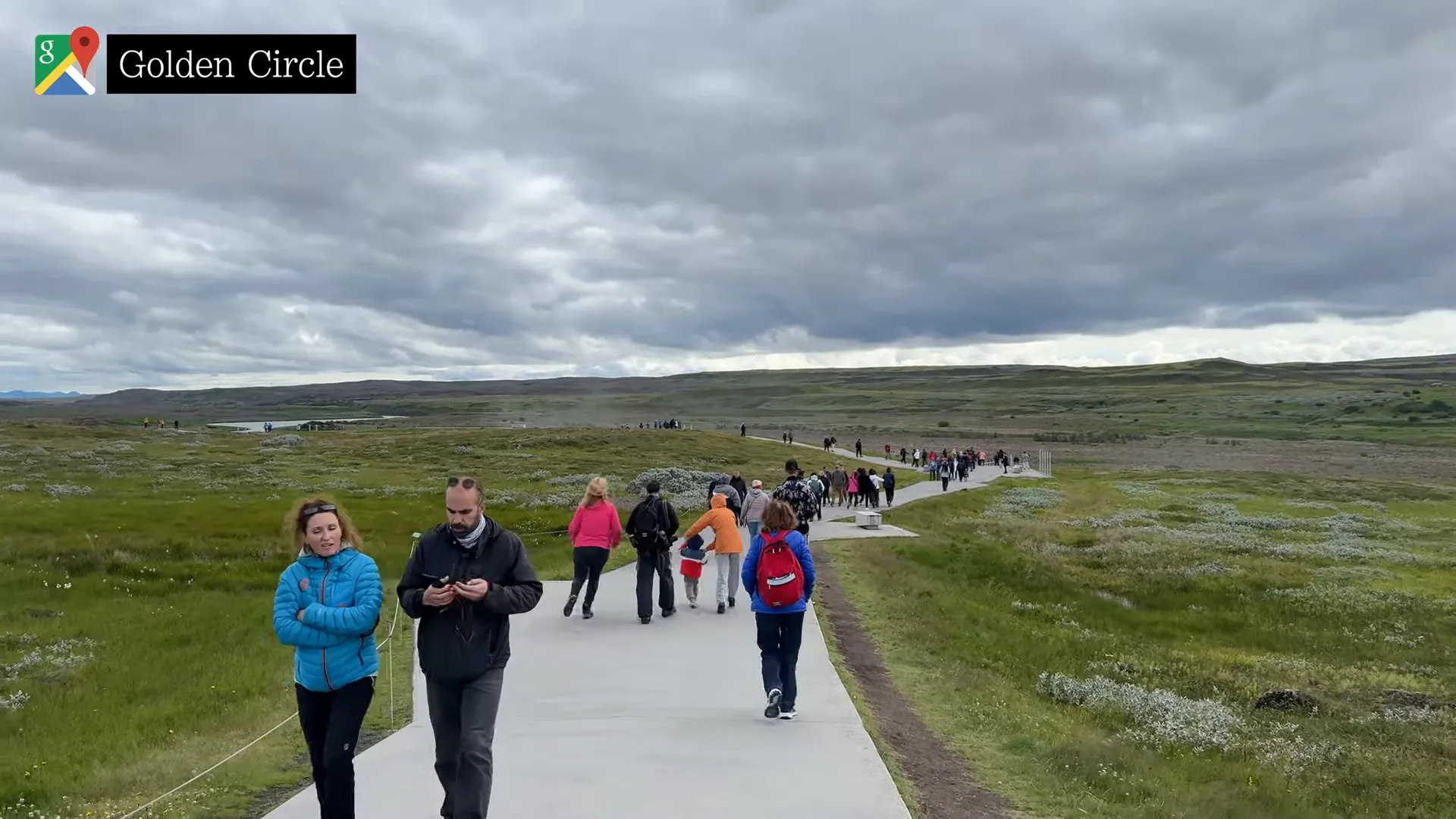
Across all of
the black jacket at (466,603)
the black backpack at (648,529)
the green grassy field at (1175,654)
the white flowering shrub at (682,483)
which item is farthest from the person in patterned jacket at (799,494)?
the white flowering shrub at (682,483)

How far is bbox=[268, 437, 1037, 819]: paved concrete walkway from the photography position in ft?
20.3

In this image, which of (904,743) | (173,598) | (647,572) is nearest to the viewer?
(904,743)

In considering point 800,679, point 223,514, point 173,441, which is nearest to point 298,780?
point 800,679

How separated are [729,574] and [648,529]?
1916mm

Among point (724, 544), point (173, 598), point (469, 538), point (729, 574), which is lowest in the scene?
point (173, 598)

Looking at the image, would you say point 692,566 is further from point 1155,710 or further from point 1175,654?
point 1175,654

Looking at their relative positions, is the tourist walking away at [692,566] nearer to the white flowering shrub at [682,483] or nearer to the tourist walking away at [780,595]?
the tourist walking away at [780,595]

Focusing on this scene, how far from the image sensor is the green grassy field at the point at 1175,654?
8602 mm

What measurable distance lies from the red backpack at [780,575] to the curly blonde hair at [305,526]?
3.58 m

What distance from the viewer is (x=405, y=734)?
7887mm

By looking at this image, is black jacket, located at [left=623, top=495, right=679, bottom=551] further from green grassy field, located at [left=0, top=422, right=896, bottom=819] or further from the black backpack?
green grassy field, located at [left=0, top=422, right=896, bottom=819]

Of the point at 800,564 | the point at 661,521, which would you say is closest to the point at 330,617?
the point at 800,564

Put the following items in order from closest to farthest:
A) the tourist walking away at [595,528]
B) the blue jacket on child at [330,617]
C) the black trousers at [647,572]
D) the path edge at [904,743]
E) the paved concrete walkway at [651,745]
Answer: the blue jacket on child at [330,617]
the paved concrete walkway at [651,745]
the path edge at [904,743]
the tourist walking away at [595,528]
the black trousers at [647,572]

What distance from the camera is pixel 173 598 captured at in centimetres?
1803
